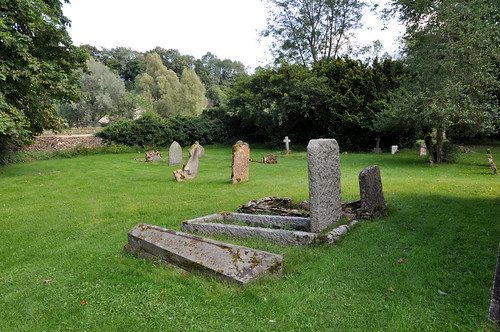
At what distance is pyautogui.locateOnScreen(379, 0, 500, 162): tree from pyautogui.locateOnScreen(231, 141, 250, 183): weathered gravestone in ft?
28.9

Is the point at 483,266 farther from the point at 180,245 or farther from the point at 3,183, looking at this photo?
the point at 3,183

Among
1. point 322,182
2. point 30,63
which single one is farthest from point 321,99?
point 322,182

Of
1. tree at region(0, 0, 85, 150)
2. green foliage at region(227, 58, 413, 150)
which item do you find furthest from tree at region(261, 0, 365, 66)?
tree at region(0, 0, 85, 150)

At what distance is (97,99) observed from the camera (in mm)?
40688

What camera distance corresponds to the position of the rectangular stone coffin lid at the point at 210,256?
3871mm

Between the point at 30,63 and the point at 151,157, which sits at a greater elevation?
the point at 30,63

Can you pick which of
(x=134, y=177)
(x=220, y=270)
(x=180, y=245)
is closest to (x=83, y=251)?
(x=180, y=245)

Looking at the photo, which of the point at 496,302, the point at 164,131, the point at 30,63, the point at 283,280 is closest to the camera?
the point at 496,302

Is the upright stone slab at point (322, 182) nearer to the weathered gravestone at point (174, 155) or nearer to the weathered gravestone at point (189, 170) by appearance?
the weathered gravestone at point (189, 170)

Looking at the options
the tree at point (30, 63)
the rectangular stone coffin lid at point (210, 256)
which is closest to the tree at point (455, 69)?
the rectangular stone coffin lid at point (210, 256)

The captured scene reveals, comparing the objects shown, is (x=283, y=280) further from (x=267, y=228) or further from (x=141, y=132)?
(x=141, y=132)

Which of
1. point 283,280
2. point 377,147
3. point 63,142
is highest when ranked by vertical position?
point 63,142

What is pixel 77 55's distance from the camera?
15.2 meters

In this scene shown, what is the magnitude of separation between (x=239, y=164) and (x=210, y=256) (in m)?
8.84
